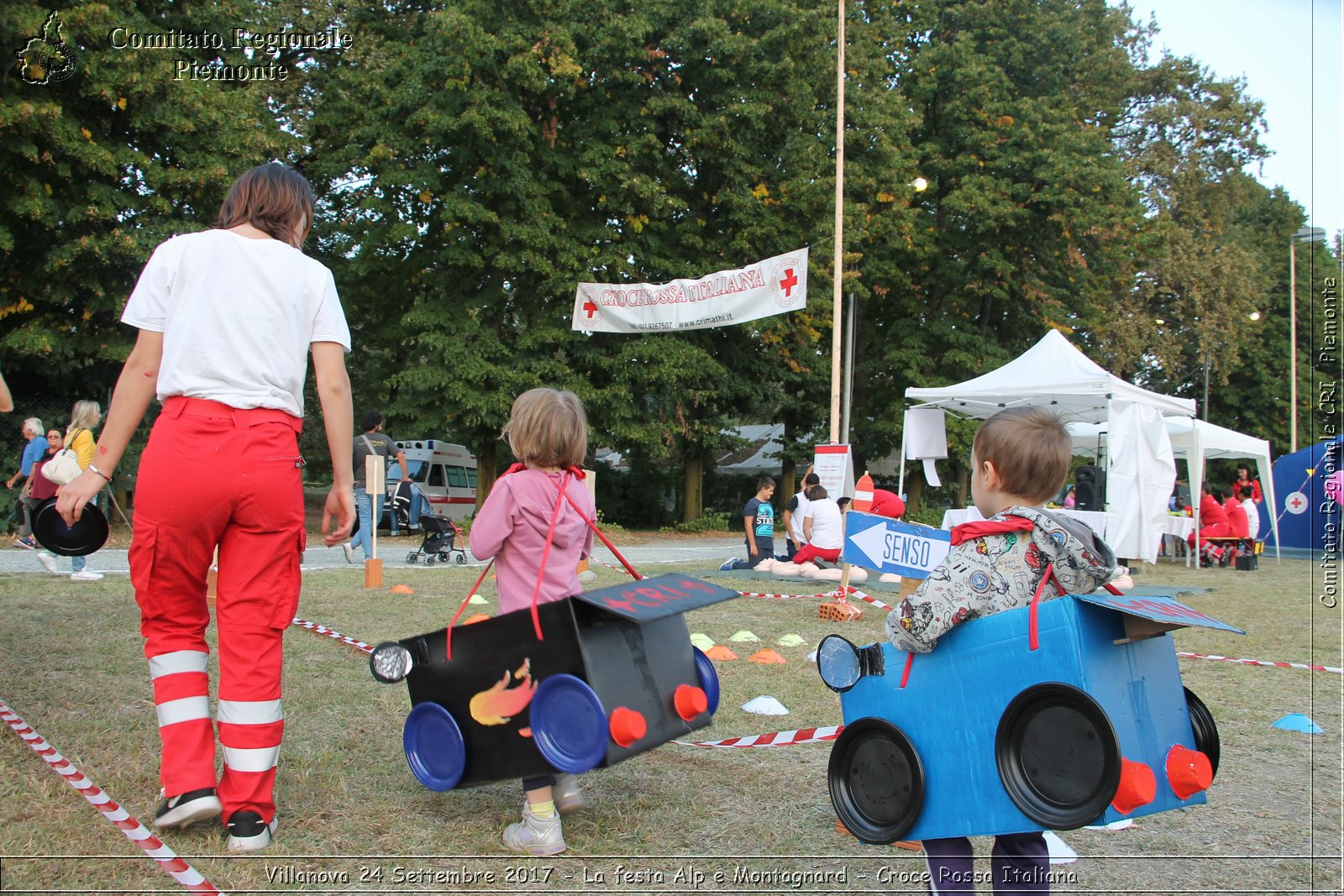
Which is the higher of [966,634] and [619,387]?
[619,387]

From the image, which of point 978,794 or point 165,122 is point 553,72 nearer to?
point 165,122

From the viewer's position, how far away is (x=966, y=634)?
254 cm

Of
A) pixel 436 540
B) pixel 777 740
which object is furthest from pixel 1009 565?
pixel 436 540

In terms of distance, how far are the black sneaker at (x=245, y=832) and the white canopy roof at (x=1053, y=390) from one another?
12476 millimetres

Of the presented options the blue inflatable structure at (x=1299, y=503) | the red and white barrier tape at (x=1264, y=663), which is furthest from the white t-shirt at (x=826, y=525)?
the blue inflatable structure at (x=1299, y=503)

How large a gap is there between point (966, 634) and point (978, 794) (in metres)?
0.40

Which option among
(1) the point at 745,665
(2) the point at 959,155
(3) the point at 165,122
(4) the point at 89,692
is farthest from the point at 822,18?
(4) the point at 89,692

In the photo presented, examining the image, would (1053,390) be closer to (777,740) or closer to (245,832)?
(777,740)

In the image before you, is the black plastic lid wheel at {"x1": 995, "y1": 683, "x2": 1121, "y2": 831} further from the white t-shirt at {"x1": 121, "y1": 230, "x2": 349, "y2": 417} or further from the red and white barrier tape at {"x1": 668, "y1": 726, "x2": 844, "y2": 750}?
the white t-shirt at {"x1": 121, "y1": 230, "x2": 349, "y2": 417}

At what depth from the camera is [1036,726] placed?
2.36m

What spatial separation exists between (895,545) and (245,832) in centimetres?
532

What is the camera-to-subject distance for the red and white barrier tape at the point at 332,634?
6336 millimetres

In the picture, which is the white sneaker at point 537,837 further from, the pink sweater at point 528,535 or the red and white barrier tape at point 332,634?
the red and white barrier tape at point 332,634

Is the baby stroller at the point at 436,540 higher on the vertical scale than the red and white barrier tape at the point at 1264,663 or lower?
higher
